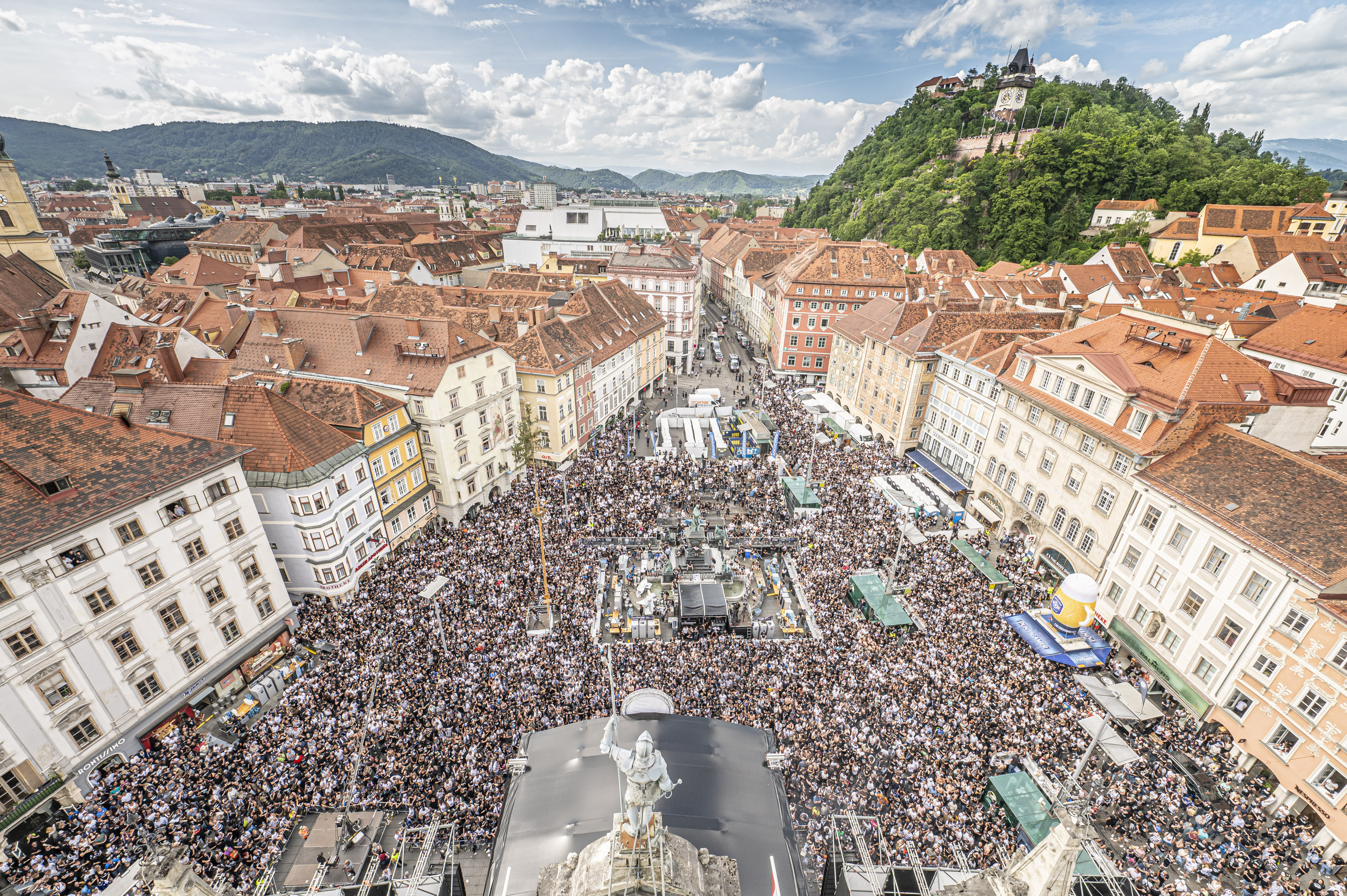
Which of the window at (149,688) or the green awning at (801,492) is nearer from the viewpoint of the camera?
the window at (149,688)

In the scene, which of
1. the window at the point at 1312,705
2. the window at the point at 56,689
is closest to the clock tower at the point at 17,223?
the window at the point at 56,689

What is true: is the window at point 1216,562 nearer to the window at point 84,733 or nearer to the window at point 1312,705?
the window at point 1312,705

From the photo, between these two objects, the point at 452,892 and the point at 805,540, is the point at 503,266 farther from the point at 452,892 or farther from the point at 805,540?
the point at 452,892

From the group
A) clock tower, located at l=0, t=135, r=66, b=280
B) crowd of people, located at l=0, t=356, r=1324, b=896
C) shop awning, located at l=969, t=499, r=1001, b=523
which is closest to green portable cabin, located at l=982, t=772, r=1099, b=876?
crowd of people, located at l=0, t=356, r=1324, b=896

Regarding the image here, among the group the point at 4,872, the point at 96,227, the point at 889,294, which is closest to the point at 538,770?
the point at 4,872

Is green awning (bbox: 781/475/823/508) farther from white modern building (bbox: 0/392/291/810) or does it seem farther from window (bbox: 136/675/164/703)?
window (bbox: 136/675/164/703)
